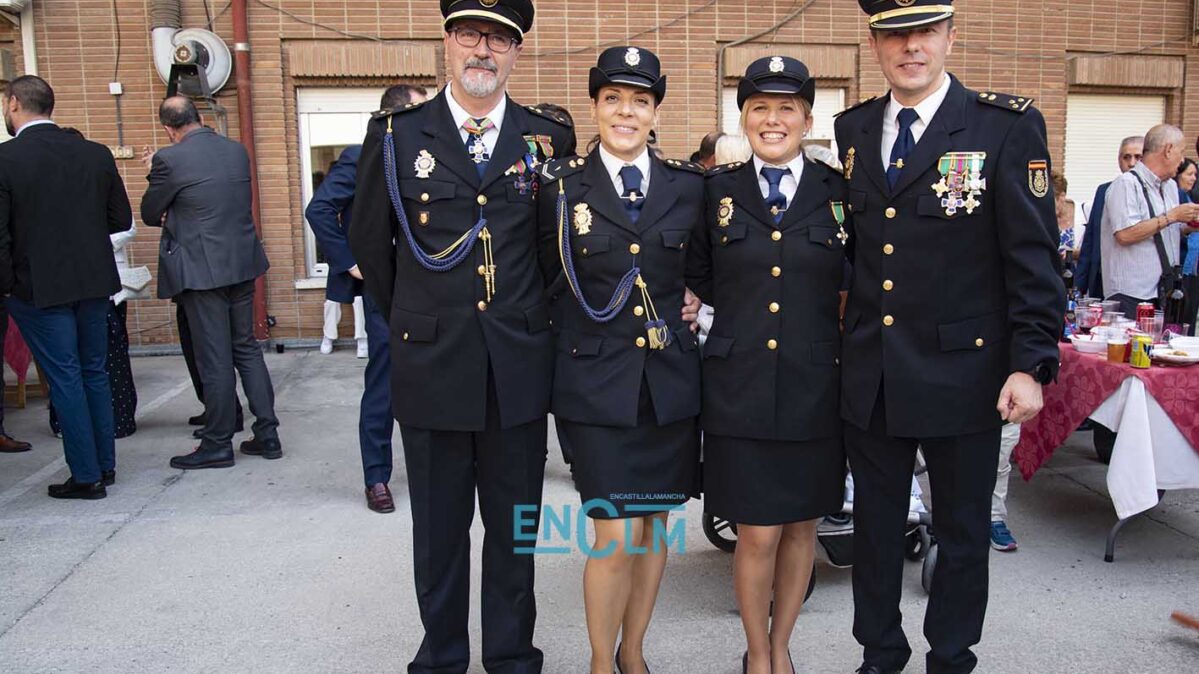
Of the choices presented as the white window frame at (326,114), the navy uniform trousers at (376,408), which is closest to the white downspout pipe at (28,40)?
the white window frame at (326,114)

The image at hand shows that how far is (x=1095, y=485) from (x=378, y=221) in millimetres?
4072

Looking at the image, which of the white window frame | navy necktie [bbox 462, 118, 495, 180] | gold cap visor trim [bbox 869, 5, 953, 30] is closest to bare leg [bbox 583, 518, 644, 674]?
navy necktie [bbox 462, 118, 495, 180]

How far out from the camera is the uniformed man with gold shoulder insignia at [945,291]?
8.38 feet

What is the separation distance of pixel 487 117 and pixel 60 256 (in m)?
3.09

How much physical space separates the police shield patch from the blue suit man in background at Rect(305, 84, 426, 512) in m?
2.73

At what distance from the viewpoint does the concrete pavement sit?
323cm

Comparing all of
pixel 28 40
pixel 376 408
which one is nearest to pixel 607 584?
pixel 376 408

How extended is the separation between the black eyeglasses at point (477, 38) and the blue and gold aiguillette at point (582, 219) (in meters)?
0.51

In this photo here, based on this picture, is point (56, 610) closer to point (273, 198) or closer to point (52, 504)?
point (52, 504)

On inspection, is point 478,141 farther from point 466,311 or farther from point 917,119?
point 917,119

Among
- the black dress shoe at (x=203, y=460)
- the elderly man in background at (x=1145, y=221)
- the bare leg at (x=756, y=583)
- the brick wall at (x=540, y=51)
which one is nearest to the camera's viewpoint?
the bare leg at (x=756, y=583)

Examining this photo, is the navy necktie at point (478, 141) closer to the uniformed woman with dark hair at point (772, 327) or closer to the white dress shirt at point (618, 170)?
the white dress shirt at point (618, 170)

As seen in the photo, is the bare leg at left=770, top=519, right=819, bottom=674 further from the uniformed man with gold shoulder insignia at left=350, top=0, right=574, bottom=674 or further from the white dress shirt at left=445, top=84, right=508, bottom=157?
the white dress shirt at left=445, top=84, right=508, bottom=157

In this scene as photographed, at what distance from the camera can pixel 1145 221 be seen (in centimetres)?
561
